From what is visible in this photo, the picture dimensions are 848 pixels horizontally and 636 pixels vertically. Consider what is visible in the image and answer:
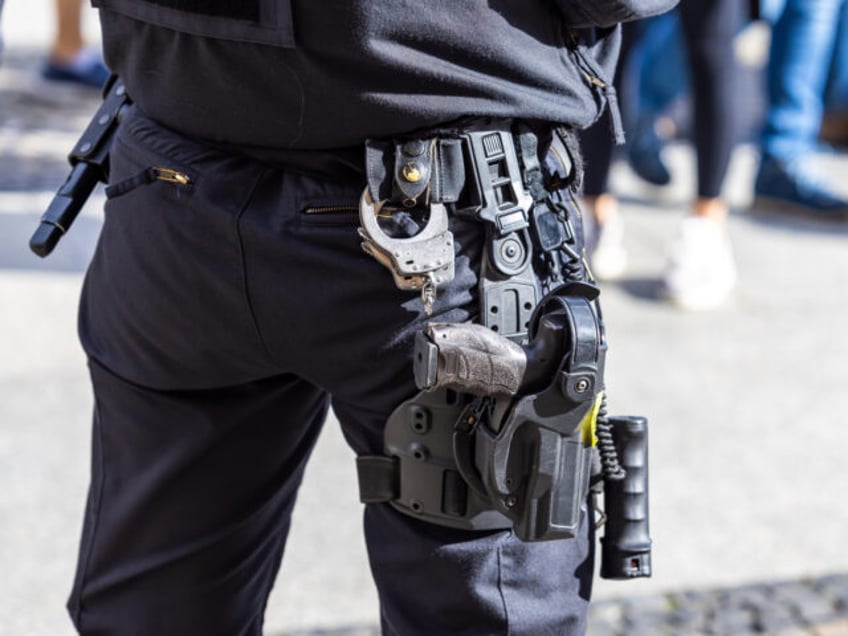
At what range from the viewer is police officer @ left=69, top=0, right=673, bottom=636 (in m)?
1.31

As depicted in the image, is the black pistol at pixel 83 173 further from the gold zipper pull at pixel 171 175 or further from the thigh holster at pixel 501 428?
the thigh holster at pixel 501 428

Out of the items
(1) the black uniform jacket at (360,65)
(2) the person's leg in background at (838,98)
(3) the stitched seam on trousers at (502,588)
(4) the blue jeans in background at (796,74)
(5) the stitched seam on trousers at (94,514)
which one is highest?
(1) the black uniform jacket at (360,65)

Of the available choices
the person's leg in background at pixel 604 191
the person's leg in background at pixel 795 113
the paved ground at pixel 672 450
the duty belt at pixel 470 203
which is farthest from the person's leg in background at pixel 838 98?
the duty belt at pixel 470 203

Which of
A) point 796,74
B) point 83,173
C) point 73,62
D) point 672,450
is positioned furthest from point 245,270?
point 73,62

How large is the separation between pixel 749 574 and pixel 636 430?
1473 mm

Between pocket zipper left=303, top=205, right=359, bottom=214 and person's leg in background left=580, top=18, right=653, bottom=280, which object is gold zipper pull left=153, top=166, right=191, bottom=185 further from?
person's leg in background left=580, top=18, right=653, bottom=280

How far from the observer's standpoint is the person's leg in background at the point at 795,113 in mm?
5148

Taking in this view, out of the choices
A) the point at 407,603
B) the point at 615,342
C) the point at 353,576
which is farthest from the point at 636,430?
the point at 615,342

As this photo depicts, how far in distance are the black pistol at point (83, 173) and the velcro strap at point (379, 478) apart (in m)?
0.51

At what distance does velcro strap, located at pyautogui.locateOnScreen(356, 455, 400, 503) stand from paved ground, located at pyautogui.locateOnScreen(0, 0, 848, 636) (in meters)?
1.20

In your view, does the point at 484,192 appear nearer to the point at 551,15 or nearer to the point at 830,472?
the point at 551,15

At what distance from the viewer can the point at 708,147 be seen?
4.13 metres

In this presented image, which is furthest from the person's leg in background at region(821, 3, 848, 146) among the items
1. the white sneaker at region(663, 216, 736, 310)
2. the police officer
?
the police officer

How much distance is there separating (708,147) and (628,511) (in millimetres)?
2867
